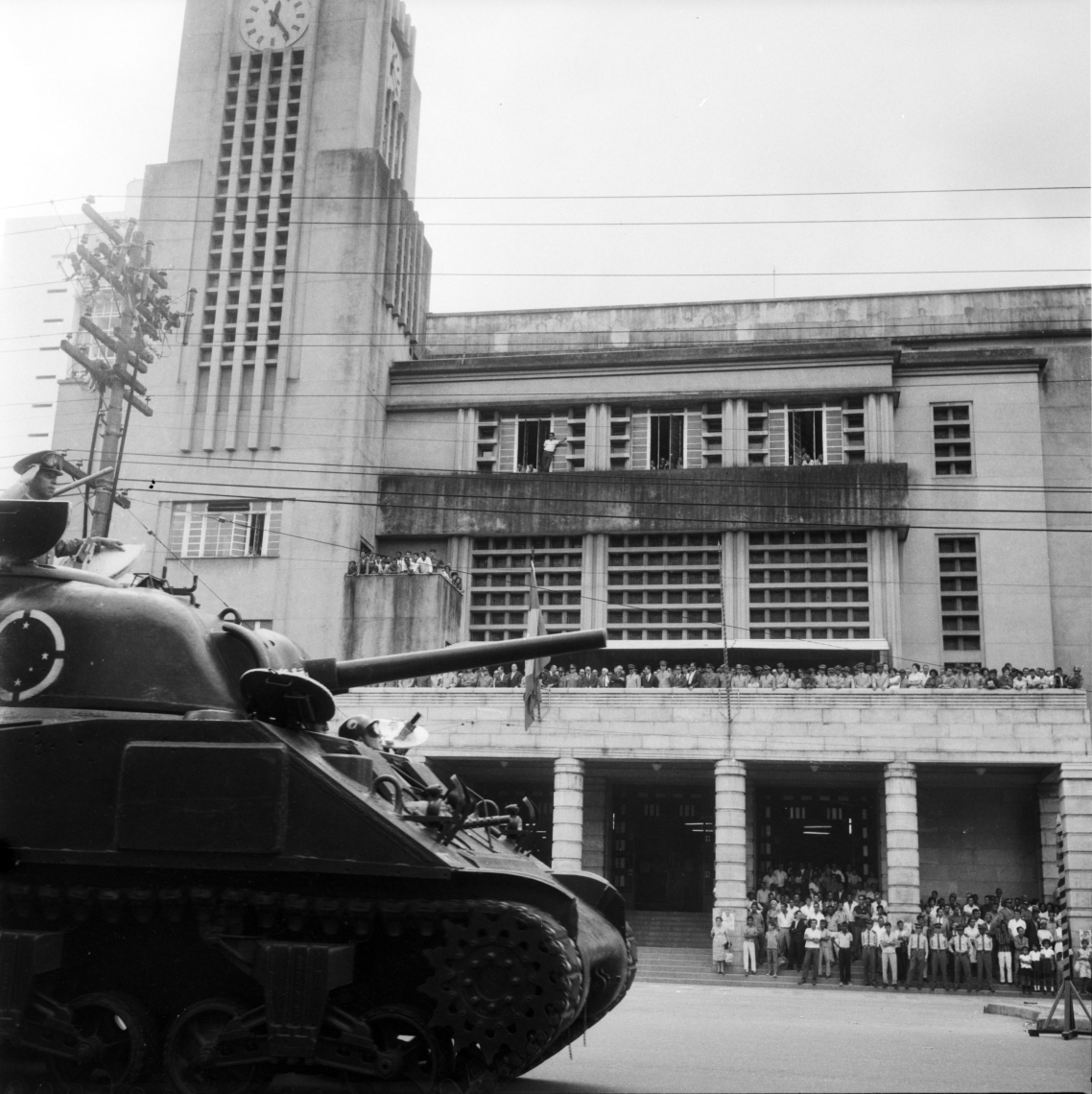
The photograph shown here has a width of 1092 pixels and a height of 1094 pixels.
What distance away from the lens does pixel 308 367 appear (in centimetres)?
3962

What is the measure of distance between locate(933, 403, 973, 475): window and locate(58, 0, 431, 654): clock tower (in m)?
16.0

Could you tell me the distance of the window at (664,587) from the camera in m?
37.1

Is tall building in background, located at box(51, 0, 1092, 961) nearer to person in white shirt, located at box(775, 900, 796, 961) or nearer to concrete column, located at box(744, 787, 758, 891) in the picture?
concrete column, located at box(744, 787, 758, 891)

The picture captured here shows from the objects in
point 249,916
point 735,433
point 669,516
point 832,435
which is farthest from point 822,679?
point 249,916

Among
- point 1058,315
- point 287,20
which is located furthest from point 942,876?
point 287,20

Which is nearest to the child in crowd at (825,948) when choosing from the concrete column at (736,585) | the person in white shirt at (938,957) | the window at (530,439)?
the person in white shirt at (938,957)

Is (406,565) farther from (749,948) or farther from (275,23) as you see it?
(275,23)

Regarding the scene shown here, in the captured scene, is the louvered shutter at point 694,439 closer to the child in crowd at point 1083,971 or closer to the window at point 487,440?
the window at point 487,440

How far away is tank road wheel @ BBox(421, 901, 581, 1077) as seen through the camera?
784cm

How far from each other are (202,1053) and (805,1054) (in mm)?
6092

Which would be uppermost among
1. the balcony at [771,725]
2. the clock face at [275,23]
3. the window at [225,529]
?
the clock face at [275,23]

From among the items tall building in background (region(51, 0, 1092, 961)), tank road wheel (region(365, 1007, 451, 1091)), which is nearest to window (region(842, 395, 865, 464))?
tall building in background (region(51, 0, 1092, 961))

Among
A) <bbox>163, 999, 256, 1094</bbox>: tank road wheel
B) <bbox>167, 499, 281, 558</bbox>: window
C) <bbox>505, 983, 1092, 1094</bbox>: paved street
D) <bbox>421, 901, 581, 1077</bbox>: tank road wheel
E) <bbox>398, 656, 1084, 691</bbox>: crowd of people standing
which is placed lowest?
<bbox>505, 983, 1092, 1094</bbox>: paved street

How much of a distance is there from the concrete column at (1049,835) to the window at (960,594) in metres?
5.75
